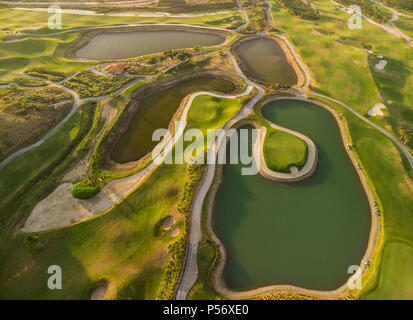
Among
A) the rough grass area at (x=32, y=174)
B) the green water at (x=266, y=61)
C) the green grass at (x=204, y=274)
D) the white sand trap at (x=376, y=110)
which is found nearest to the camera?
the green grass at (x=204, y=274)

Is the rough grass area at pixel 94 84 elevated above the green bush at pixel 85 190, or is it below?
above

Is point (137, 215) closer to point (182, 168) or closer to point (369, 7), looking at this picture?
point (182, 168)

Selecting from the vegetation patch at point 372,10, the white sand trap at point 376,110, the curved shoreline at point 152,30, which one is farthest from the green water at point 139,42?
the vegetation patch at point 372,10

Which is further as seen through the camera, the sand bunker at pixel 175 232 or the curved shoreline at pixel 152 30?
the curved shoreline at pixel 152 30

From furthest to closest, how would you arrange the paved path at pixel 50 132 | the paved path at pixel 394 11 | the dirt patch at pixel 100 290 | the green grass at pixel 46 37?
the paved path at pixel 394 11 → the green grass at pixel 46 37 → the paved path at pixel 50 132 → the dirt patch at pixel 100 290

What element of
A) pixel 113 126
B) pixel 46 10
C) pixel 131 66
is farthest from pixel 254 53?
pixel 46 10

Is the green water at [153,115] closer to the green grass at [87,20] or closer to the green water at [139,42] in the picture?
the green water at [139,42]

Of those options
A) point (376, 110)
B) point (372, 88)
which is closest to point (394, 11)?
point (372, 88)
